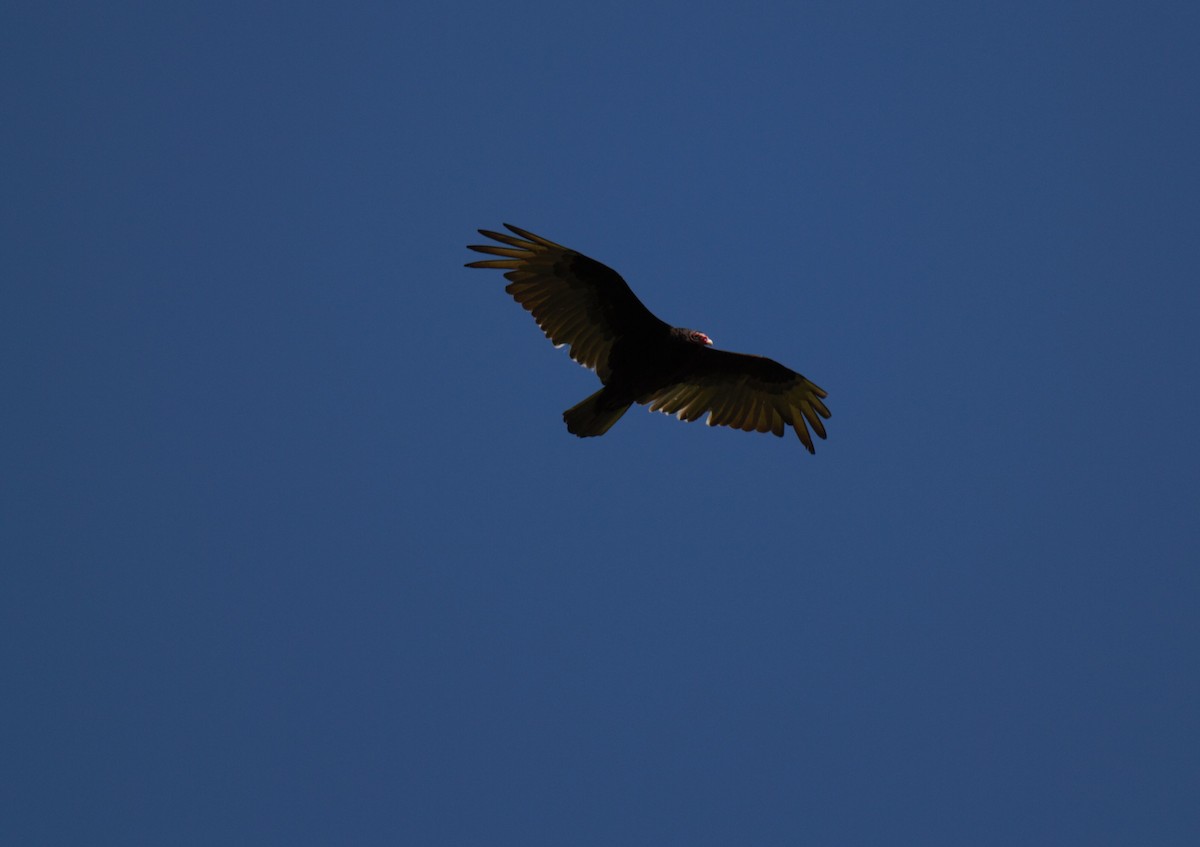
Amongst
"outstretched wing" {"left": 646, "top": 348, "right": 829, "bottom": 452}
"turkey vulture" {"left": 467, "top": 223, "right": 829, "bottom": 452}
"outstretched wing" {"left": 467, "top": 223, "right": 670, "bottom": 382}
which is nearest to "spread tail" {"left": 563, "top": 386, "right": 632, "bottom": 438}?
"turkey vulture" {"left": 467, "top": 223, "right": 829, "bottom": 452}

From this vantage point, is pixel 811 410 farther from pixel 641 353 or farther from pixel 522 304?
pixel 522 304

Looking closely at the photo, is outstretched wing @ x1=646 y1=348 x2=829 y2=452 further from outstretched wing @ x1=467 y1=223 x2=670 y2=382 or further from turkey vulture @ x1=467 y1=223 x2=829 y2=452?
outstretched wing @ x1=467 y1=223 x2=670 y2=382

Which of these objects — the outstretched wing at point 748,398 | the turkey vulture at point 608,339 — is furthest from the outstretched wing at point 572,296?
the outstretched wing at point 748,398

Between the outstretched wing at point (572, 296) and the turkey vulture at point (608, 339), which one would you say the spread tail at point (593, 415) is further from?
the outstretched wing at point (572, 296)

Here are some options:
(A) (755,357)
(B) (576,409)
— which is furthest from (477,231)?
(A) (755,357)

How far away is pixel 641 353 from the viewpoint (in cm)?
1062

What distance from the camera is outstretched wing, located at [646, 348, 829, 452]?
11164 mm

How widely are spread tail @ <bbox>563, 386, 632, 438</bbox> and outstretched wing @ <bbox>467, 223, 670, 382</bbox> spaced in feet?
1.03

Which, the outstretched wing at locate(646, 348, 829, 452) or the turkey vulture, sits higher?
the outstretched wing at locate(646, 348, 829, 452)

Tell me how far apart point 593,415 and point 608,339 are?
0.71 meters

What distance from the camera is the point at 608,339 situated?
10.7 m

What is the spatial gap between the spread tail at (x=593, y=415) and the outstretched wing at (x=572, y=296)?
0.31 meters

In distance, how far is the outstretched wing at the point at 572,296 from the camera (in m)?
10.4

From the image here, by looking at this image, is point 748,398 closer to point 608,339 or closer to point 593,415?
point 608,339
